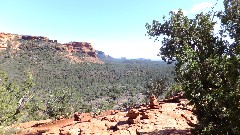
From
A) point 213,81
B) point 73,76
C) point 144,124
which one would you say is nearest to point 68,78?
point 73,76

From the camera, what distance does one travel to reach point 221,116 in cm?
1423

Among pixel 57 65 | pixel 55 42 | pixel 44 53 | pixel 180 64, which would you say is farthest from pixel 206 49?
pixel 55 42

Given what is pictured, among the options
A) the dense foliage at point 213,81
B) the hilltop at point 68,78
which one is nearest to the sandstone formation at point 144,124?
the dense foliage at point 213,81

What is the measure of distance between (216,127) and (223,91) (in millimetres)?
1916

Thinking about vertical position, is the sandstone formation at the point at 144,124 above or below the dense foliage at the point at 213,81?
below

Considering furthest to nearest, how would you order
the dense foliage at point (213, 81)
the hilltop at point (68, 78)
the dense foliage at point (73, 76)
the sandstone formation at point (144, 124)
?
the dense foliage at point (73, 76), the hilltop at point (68, 78), the sandstone formation at point (144, 124), the dense foliage at point (213, 81)

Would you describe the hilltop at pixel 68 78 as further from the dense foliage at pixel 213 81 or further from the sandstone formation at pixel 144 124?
the dense foliage at pixel 213 81

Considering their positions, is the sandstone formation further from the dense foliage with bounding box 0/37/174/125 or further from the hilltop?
the dense foliage with bounding box 0/37/174/125

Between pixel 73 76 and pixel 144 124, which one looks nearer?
pixel 144 124

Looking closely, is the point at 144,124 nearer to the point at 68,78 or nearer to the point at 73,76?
the point at 68,78

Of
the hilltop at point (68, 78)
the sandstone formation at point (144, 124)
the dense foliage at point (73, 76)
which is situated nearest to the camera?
the sandstone formation at point (144, 124)

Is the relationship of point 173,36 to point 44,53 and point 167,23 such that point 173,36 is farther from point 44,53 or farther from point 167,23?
point 44,53

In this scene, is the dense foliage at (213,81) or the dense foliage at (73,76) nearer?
the dense foliage at (213,81)

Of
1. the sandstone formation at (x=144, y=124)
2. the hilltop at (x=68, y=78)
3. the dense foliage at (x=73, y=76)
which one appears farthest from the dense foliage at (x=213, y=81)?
the dense foliage at (x=73, y=76)
